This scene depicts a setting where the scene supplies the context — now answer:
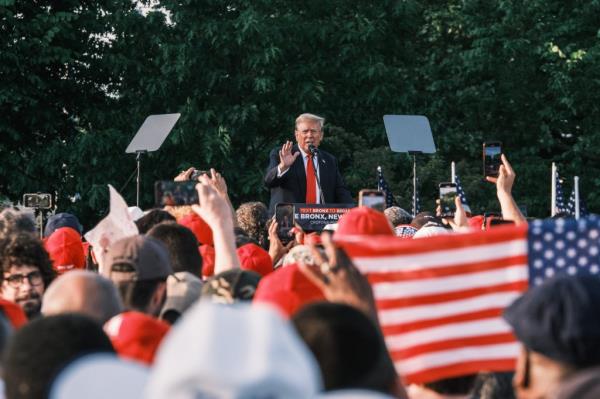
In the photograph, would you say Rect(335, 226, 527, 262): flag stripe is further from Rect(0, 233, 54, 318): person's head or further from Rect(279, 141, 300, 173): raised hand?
Rect(279, 141, 300, 173): raised hand

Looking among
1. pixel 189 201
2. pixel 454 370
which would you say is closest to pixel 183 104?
pixel 189 201

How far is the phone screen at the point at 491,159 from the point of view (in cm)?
920

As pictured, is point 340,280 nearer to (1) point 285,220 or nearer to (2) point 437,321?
(2) point 437,321

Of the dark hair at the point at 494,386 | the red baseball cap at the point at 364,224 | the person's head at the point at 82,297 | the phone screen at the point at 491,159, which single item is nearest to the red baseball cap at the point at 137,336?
the person's head at the point at 82,297

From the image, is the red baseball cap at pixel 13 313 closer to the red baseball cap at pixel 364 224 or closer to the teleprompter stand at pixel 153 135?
the red baseball cap at pixel 364 224

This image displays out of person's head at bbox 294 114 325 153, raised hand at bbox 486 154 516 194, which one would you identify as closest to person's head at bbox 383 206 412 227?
person's head at bbox 294 114 325 153

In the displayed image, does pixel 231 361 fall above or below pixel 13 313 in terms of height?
above

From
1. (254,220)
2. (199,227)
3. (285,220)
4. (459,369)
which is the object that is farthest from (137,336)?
(254,220)

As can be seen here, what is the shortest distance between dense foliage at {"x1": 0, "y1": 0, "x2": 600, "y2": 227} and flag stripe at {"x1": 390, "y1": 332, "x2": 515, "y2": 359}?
1833 cm

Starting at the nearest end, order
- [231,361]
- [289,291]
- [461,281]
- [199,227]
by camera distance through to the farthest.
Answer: [231,361]
[289,291]
[461,281]
[199,227]

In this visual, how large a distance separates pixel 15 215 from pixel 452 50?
20091 millimetres

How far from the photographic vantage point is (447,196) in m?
10.1

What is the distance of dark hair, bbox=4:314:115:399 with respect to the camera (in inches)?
97.7

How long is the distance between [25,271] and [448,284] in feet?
6.70
